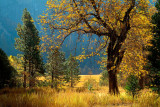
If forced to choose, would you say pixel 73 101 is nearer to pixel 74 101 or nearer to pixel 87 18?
pixel 74 101

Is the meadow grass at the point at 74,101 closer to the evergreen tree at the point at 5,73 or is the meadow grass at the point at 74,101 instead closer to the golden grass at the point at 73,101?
the golden grass at the point at 73,101

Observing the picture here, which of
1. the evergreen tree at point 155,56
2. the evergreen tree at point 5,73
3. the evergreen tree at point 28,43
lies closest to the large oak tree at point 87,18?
the evergreen tree at point 155,56

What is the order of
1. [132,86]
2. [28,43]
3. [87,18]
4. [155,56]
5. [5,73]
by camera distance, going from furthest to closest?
1. [28,43]
2. [5,73]
3. [155,56]
4. [87,18]
5. [132,86]

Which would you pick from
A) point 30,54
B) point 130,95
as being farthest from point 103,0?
point 30,54

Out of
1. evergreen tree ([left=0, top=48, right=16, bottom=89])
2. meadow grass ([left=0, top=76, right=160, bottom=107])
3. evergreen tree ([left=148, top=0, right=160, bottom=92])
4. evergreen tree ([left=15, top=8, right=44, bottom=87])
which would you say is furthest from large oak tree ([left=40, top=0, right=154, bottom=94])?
evergreen tree ([left=15, top=8, right=44, bottom=87])

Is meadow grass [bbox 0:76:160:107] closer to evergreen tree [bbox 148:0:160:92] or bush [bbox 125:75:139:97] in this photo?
bush [bbox 125:75:139:97]

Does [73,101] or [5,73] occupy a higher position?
[5,73]

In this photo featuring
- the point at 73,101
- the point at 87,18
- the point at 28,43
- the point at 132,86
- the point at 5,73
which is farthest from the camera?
the point at 28,43

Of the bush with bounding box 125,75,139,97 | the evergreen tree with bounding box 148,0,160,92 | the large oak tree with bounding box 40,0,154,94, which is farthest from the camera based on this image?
the evergreen tree with bounding box 148,0,160,92

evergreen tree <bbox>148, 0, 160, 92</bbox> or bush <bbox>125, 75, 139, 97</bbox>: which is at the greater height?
evergreen tree <bbox>148, 0, 160, 92</bbox>

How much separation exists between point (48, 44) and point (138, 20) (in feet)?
20.3

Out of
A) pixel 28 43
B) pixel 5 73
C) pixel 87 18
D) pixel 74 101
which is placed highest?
pixel 28 43

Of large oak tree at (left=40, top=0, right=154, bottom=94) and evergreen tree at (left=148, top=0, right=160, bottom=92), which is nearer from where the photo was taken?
large oak tree at (left=40, top=0, right=154, bottom=94)

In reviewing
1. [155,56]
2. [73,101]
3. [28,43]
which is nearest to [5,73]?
[28,43]
